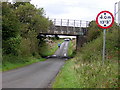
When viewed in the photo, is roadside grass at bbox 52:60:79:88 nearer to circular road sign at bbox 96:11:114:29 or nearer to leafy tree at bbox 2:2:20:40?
circular road sign at bbox 96:11:114:29

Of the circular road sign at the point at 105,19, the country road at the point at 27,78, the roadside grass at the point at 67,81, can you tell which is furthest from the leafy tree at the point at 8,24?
the circular road sign at the point at 105,19

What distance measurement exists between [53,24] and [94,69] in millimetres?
41539

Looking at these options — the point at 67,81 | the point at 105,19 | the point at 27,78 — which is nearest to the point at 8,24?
the point at 27,78

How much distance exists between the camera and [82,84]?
7879mm

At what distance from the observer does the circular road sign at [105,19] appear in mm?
8852

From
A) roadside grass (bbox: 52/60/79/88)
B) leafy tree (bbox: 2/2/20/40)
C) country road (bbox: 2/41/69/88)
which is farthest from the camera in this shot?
leafy tree (bbox: 2/2/20/40)

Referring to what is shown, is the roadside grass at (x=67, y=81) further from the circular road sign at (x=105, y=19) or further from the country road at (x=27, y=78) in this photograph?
the circular road sign at (x=105, y=19)

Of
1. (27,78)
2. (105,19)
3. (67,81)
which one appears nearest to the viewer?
(105,19)

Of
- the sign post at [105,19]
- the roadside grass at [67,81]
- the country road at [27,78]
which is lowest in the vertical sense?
the country road at [27,78]

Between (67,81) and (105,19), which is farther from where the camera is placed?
(67,81)

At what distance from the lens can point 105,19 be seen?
29.5 feet

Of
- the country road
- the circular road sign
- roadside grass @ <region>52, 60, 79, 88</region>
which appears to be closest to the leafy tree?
the country road

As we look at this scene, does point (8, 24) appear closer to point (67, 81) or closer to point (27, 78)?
point (27, 78)

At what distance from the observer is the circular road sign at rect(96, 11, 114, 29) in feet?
29.0
